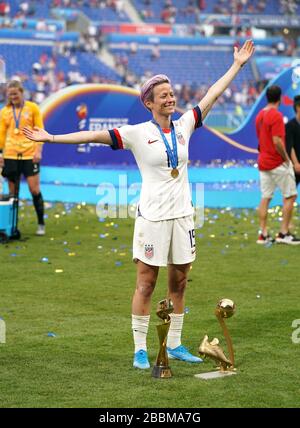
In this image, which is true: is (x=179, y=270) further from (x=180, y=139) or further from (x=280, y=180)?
(x=280, y=180)

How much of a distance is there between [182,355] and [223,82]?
192 centimetres

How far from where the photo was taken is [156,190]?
6.28 m

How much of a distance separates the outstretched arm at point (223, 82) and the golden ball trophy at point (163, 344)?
1.44 m

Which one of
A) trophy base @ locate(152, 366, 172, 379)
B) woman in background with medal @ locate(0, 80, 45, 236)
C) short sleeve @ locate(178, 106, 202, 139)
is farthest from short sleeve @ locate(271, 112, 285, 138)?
trophy base @ locate(152, 366, 172, 379)

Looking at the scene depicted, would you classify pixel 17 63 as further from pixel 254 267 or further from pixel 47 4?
pixel 254 267

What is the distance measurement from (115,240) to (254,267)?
2.79 meters

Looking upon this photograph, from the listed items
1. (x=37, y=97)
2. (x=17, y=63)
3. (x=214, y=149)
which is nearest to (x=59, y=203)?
(x=214, y=149)

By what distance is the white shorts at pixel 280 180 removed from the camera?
12.0 metres

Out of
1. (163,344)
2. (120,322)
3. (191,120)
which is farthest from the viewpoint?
(120,322)

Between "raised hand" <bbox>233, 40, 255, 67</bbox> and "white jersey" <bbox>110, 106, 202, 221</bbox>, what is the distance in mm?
777

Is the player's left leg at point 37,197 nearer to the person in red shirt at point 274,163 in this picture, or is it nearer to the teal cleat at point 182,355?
the person in red shirt at point 274,163

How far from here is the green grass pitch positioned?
18.7ft

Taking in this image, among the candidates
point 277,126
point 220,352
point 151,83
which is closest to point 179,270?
point 220,352

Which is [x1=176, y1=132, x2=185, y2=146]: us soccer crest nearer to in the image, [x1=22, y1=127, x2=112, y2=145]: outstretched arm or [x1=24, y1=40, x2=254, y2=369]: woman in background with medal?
[x1=24, y1=40, x2=254, y2=369]: woman in background with medal
